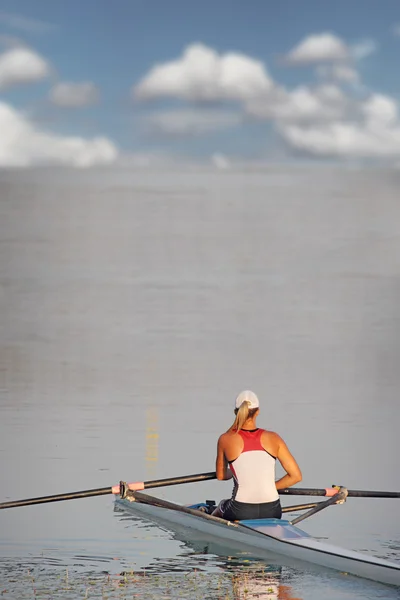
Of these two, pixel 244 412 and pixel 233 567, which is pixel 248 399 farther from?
pixel 233 567

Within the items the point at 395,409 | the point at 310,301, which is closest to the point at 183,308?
the point at 310,301

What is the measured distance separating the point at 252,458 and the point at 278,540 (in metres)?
0.81

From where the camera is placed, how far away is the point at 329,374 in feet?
151

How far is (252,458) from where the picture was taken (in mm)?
11711

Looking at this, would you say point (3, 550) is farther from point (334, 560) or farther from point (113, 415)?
point (113, 415)

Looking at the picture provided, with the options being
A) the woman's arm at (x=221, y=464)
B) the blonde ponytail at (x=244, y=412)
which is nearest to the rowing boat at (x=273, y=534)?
the woman's arm at (x=221, y=464)

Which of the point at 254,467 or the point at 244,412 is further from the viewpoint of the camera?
the point at 254,467

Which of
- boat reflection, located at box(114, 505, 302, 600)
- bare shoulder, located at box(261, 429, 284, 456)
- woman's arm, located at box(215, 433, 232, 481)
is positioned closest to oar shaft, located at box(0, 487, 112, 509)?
boat reflection, located at box(114, 505, 302, 600)

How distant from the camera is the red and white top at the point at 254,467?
11703 mm

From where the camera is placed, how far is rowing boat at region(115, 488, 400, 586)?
10734 millimetres

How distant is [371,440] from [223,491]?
6953 millimetres

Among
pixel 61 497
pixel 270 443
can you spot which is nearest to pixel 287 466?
pixel 270 443

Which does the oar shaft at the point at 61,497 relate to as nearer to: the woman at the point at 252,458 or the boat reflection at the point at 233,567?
the boat reflection at the point at 233,567

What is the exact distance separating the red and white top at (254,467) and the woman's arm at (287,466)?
0.11m
